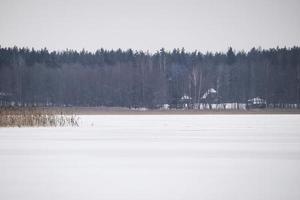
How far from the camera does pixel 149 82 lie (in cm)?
7600

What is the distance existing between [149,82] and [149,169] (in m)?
65.0

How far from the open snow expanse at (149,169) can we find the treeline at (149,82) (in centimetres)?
5285

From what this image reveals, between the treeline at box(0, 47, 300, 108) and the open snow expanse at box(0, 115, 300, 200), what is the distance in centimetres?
5285

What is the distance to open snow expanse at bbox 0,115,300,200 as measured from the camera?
8.55 meters

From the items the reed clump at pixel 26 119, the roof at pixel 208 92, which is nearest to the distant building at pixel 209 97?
the roof at pixel 208 92

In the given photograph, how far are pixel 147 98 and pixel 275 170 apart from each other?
204 feet

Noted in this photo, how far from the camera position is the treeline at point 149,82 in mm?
73562

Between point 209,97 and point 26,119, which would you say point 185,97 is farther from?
point 26,119

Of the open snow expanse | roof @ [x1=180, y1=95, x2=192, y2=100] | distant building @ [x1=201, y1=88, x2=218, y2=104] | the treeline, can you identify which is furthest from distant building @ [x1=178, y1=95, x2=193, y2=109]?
the open snow expanse

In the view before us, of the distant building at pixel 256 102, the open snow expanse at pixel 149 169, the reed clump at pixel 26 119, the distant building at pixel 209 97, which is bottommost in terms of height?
the open snow expanse at pixel 149 169

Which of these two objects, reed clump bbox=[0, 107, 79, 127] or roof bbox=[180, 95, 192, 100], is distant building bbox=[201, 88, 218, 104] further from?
reed clump bbox=[0, 107, 79, 127]

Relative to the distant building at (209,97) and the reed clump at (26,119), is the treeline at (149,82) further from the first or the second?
the reed clump at (26,119)

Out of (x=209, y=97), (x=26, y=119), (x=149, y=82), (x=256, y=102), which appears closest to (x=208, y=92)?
(x=209, y=97)

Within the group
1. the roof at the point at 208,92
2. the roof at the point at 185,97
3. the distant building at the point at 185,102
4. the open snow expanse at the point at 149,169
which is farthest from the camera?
the roof at the point at 185,97
